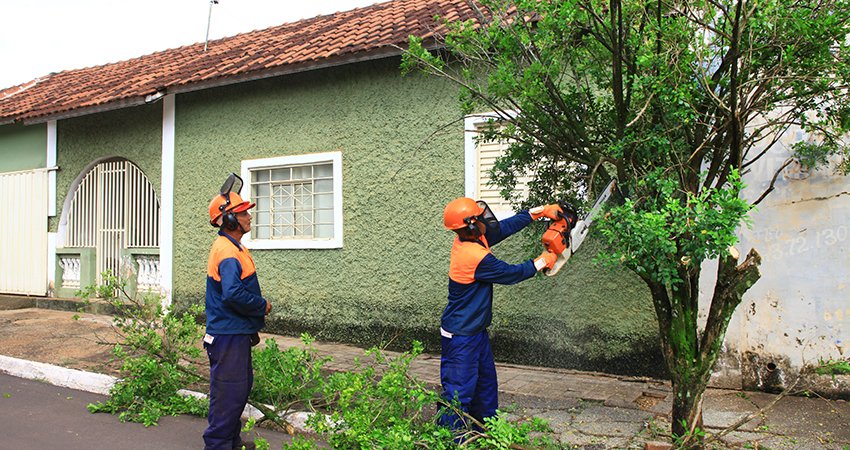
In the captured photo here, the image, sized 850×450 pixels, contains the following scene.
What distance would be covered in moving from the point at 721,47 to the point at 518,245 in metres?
3.70

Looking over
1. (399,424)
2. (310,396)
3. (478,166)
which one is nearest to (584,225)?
(399,424)

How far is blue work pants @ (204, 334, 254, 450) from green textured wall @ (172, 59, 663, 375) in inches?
135

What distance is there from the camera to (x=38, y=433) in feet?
16.3

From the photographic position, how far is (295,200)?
902cm

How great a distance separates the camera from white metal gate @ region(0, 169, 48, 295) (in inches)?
460

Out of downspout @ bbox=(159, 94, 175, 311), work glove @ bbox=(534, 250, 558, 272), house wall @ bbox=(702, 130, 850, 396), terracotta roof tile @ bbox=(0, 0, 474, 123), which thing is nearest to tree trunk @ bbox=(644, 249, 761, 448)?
work glove @ bbox=(534, 250, 558, 272)

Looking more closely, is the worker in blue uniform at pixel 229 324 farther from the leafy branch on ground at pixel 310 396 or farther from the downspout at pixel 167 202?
the downspout at pixel 167 202

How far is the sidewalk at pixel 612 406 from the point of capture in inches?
179

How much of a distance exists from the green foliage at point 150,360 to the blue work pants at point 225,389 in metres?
1.15

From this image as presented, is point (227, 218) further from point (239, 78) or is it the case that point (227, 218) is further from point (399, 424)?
point (239, 78)

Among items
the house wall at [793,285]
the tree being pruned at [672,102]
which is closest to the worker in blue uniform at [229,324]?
the tree being pruned at [672,102]

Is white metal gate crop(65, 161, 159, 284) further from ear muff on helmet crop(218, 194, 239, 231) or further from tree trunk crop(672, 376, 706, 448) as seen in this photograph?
tree trunk crop(672, 376, 706, 448)

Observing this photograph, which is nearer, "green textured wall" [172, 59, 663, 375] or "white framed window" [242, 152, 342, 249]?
"green textured wall" [172, 59, 663, 375]

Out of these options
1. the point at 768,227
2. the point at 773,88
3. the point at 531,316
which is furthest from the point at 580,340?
the point at 773,88
